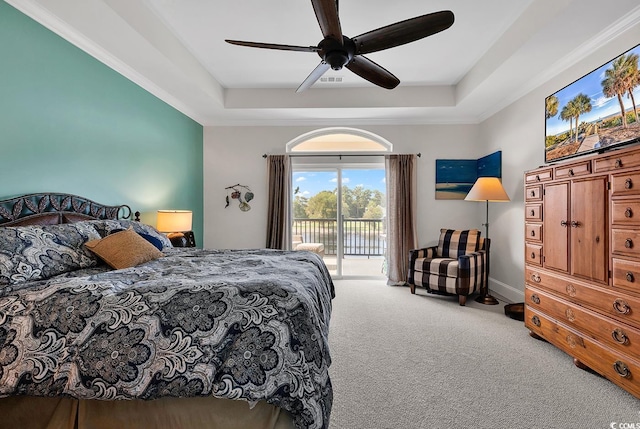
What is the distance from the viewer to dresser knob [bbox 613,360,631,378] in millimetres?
1869

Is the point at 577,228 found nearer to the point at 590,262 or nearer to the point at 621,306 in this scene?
the point at 590,262

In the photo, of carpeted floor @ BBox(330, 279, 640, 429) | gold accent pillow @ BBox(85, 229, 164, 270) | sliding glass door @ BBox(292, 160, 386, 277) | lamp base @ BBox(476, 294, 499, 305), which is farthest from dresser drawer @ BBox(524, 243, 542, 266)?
gold accent pillow @ BBox(85, 229, 164, 270)

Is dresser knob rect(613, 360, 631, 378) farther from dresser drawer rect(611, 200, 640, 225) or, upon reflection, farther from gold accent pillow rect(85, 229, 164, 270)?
gold accent pillow rect(85, 229, 164, 270)

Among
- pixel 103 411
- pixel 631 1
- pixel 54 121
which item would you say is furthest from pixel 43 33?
pixel 631 1

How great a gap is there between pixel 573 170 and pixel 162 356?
298 centimetres

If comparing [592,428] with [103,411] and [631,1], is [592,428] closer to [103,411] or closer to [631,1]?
[103,411]

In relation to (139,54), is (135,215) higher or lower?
lower

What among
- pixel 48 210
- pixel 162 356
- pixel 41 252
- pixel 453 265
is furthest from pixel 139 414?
pixel 453 265

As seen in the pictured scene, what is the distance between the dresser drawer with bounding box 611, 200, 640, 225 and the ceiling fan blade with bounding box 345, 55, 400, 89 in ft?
6.16

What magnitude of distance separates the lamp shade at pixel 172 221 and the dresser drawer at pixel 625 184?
3.96m

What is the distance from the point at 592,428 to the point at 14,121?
13.5ft

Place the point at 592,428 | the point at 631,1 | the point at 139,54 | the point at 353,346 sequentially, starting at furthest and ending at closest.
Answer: the point at 139,54, the point at 353,346, the point at 631,1, the point at 592,428

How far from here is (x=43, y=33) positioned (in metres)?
2.35

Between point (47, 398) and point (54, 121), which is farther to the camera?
point (54, 121)
